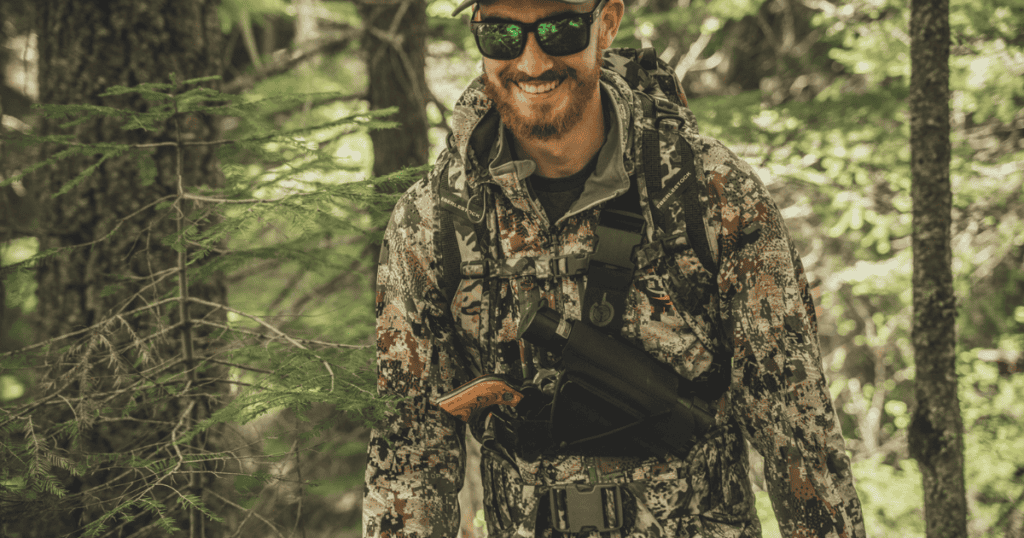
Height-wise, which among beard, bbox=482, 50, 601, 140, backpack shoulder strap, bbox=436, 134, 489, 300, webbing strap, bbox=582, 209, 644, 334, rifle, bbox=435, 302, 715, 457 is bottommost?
rifle, bbox=435, 302, 715, 457

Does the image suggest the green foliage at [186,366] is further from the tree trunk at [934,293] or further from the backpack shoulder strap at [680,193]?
the tree trunk at [934,293]

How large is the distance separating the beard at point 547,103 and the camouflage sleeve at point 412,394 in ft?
1.34

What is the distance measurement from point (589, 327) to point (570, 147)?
0.66m

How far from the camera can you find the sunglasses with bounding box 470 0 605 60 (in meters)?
2.03

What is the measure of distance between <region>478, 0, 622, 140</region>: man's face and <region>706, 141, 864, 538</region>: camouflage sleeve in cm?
52

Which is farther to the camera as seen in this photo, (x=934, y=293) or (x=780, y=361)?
(x=934, y=293)

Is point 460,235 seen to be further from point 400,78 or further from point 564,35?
point 400,78

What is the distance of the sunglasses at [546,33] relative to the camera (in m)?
2.03

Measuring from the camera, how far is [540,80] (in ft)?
6.82

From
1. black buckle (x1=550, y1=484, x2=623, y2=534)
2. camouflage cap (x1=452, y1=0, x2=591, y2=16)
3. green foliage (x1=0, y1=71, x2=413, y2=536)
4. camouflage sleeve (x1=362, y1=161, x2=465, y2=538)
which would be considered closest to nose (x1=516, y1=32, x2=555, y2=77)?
camouflage cap (x1=452, y1=0, x2=591, y2=16)

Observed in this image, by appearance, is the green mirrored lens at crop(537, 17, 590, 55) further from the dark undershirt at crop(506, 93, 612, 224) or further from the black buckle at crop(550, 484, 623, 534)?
the black buckle at crop(550, 484, 623, 534)

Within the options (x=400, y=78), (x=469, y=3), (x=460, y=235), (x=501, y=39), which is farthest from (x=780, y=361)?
(x=400, y=78)

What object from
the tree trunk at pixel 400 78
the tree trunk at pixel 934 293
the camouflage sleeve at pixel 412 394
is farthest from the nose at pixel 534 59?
the tree trunk at pixel 400 78

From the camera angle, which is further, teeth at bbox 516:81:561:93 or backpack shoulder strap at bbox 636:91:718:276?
teeth at bbox 516:81:561:93
